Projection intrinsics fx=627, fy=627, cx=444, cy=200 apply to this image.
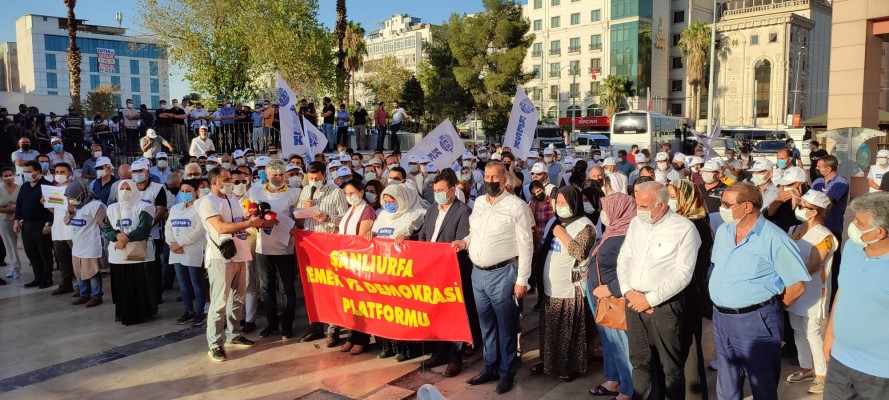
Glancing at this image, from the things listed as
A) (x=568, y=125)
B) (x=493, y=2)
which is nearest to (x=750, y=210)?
(x=493, y=2)

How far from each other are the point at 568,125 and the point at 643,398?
6593cm

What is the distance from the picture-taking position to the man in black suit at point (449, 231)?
19.1ft

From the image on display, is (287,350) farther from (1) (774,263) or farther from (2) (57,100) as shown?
(2) (57,100)

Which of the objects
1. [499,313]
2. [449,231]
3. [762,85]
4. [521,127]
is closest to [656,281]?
[499,313]

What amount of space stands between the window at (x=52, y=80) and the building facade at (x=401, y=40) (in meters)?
45.3

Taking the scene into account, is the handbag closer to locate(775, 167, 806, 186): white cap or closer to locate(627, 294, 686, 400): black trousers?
locate(627, 294, 686, 400): black trousers

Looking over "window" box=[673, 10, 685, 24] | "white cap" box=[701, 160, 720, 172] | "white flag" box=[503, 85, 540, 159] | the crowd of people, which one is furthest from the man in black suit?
"window" box=[673, 10, 685, 24]

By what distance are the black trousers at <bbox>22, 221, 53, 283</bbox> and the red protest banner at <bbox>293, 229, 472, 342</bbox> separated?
5640 mm

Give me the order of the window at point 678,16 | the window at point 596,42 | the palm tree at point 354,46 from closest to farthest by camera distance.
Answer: the palm tree at point 354,46 < the window at point 596,42 < the window at point 678,16

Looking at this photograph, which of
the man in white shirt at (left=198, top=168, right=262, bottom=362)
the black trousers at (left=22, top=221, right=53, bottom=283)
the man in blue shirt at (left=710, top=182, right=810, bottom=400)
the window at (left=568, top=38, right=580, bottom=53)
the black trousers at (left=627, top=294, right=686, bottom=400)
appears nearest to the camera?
the man in blue shirt at (left=710, top=182, right=810, bottom=400)

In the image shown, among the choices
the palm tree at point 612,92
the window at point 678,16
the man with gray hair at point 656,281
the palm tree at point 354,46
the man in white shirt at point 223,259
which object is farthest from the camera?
the window at point 678,16

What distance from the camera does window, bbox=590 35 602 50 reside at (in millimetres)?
71125

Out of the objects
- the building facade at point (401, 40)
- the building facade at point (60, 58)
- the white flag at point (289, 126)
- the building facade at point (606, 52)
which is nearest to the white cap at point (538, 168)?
the white flag at point (289, 126)

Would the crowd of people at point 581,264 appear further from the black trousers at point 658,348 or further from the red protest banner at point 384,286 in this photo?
the red protest banner at point 384,286
